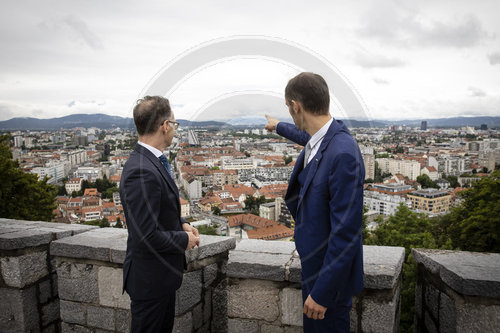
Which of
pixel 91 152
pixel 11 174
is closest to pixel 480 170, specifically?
pixel 11 174

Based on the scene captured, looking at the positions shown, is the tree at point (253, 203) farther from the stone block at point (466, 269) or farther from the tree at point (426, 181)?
the tree at point (426, 181)

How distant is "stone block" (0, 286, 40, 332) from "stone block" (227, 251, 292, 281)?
1643mm

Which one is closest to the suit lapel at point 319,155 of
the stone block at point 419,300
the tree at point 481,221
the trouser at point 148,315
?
the trouser at point 148,315

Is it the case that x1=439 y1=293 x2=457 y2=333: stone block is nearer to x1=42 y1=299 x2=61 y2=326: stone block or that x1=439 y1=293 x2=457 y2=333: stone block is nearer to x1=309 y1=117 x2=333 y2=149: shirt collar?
x1=309 y1=117 x2=333 y2=149: shirt collar

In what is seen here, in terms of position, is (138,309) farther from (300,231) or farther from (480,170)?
(480,170)

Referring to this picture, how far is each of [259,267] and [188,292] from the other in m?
0.55

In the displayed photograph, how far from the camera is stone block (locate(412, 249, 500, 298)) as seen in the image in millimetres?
1660

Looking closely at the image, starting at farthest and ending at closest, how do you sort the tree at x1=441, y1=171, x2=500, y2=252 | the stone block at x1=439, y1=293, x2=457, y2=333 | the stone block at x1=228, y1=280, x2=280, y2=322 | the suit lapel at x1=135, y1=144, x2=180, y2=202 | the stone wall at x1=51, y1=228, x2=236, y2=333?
the tree at x1=441, y1=171, x2=500, y2=252 < the stone wall at x1=51, y1=228, x2=236, y2=333 < the stone block at x1=228, y1=280, x2=280, y2=322 < the stone block at x1=439, y1=293, x2=457, y2=333 < the suit lapel at x1=135, y1=144, x2=180, y2=202

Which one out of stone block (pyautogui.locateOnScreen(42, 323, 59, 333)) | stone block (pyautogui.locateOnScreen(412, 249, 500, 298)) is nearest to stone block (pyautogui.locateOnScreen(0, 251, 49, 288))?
stone block (pyautogui.locateOnScreen(42, 323, 59, 333))

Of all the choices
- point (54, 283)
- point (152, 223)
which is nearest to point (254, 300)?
point (152, 223)

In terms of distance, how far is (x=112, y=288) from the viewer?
2.39m

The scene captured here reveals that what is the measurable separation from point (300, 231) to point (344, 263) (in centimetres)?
26

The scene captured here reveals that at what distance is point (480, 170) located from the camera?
68438mm

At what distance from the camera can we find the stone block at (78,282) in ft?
8.02
